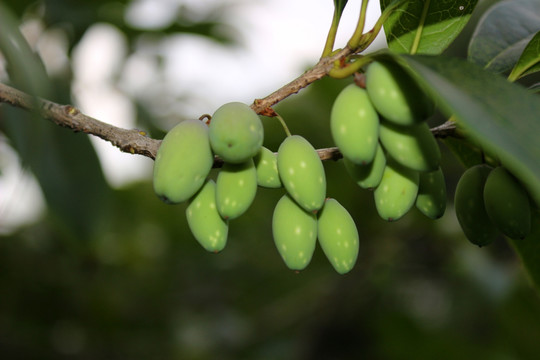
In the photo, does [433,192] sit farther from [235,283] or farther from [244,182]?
[235,283]

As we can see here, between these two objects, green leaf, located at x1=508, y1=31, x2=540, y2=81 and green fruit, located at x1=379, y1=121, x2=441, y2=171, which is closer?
green fruit, located at x1=379, y1=121, x2=441, y2=171

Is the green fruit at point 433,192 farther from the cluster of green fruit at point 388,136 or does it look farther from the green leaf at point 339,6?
the green leaf at point 339,6

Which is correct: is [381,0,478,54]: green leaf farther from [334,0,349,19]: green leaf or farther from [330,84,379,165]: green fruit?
[330,84,379,165]: green fruit

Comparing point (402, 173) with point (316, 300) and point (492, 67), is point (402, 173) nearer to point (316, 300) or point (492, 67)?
point (492, 67)

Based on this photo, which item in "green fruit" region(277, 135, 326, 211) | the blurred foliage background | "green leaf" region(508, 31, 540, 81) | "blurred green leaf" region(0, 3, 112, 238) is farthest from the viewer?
the blurred foliage background

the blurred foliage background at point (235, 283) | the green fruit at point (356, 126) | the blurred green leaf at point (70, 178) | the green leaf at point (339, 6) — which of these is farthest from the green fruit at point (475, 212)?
the blurred foliage background at point (235, 283)

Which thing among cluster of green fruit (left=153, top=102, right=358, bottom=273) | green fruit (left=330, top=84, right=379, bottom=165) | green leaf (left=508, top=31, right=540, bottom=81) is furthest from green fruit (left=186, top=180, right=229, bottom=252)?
green leaf (left=508, top=31, right=540, bottom=81)
